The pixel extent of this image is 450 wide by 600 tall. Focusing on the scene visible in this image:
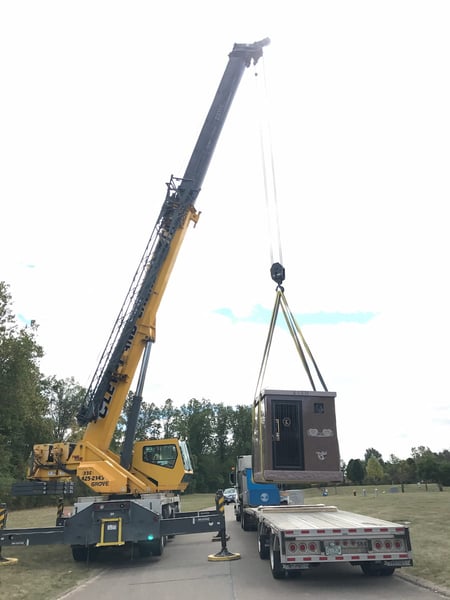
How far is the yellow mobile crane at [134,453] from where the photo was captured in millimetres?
10539

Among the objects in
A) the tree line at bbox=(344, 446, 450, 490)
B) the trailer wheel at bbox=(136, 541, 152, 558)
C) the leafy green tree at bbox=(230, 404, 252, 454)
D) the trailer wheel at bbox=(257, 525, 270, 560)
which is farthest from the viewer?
the leafy green tree at bbox=(230, 404, 252, 454)

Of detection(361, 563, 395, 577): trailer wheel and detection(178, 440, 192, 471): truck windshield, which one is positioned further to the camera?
detection(178, 440, 192, 471): truck windshield

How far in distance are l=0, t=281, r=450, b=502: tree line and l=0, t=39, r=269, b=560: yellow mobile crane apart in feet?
15.4

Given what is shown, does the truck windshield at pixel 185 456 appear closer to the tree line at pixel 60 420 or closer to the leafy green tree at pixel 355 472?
the tree line at pixel 60 420

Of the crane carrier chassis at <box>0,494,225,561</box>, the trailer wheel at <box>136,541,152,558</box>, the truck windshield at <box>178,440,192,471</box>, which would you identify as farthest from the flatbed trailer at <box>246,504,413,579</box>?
the truck windshield at <box>178,440,192,471</box>

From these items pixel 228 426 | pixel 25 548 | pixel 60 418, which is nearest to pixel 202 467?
pixel 228 426

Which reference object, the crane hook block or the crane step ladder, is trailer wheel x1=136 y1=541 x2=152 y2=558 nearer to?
the crane step ladder

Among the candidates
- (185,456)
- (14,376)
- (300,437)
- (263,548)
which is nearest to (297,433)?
(300,437)

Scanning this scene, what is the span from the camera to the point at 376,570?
8.52m

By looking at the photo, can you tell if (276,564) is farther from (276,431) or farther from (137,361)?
(137,361)

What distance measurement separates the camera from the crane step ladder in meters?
9.98

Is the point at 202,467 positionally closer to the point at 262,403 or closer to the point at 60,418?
the point at 60,418

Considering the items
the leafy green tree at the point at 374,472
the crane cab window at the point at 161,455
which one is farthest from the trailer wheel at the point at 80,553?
the leafy green tree at the point at 374,472

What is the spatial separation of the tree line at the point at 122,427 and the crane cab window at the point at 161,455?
15.2 feet
